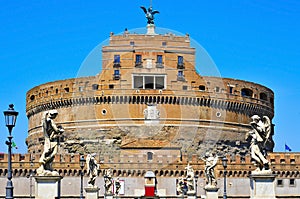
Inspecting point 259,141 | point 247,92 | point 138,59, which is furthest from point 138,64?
point 259,141

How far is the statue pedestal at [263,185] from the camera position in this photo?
1342cm

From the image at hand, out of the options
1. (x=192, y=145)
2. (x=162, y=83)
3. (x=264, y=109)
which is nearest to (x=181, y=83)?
(x=162, y=83)

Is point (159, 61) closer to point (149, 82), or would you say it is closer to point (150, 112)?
point (149, 82)

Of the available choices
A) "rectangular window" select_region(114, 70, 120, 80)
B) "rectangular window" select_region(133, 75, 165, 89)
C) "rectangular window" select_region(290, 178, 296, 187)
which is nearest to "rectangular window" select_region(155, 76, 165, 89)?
"rectangular window" select_region(133, 75, 165, 89)

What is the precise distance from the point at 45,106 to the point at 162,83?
1270 centimetres

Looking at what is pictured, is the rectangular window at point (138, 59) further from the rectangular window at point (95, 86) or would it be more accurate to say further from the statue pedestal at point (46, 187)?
the statue pedestal at point (46, 187)

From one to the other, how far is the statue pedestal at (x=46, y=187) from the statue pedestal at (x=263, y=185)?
396 cm

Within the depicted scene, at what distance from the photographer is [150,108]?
64.2 meters

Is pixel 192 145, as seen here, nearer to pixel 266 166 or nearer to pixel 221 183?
pixel 221 183

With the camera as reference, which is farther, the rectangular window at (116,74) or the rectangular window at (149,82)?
the rectangular window at (116,74)

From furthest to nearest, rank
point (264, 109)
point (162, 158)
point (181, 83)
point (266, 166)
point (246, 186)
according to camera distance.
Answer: point (264, 109)
point (181, 83)
point (162, 158)
point (246, 186)
point (266, 166)

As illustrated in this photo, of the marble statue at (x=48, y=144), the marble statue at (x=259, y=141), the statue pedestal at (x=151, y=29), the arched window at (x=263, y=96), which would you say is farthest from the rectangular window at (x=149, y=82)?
the marble statue at (x=48, y=144)

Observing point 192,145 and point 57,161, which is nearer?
point 57,161

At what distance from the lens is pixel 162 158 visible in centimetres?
6216
